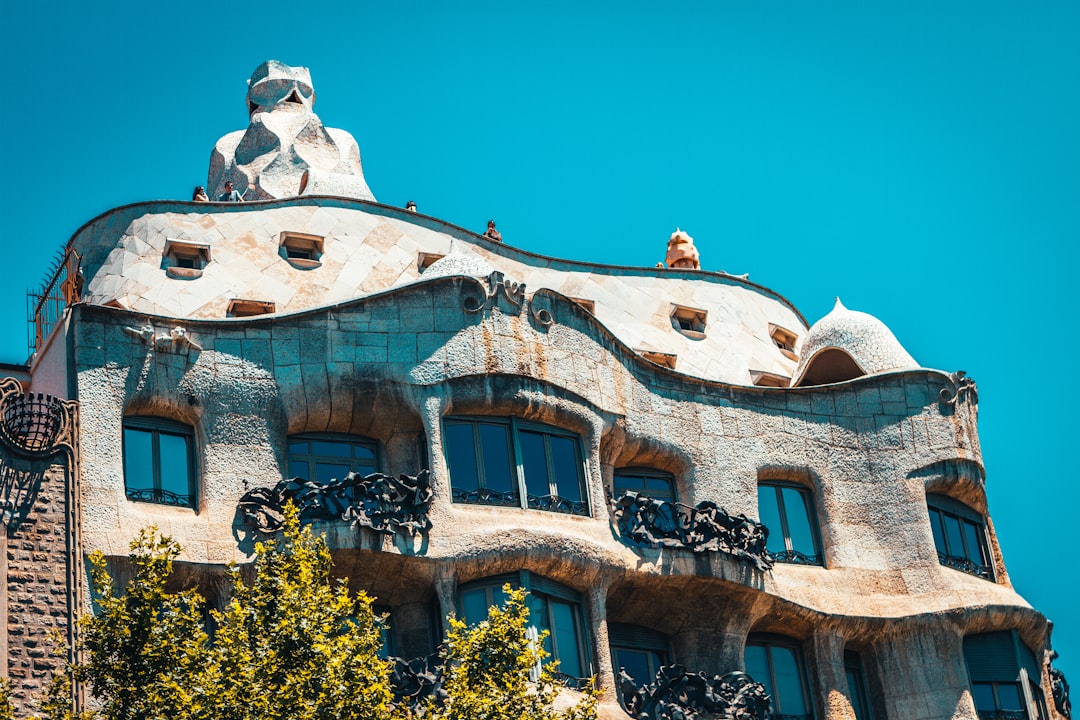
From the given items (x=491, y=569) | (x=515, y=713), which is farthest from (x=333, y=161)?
(x=515, y=713)

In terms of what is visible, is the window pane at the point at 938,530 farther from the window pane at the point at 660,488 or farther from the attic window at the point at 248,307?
the attic window at the point at 248,307

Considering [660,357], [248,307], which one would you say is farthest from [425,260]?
[660,357]

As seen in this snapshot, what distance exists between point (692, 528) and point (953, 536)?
5771mm

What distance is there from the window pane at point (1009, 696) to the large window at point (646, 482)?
631cm

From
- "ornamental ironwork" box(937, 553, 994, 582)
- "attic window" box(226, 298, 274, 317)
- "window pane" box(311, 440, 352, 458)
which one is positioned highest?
"attic window" box(226, 298, 274, 317)

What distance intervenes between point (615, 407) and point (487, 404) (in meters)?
2.45

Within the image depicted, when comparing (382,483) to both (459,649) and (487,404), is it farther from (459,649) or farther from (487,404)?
(459,649)

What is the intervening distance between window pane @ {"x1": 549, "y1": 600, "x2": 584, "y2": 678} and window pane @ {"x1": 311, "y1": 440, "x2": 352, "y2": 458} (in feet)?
13.3

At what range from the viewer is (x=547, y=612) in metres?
33.0

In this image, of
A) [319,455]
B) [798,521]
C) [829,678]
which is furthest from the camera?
[798,521]

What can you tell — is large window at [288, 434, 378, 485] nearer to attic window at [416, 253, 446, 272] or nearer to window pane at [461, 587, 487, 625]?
window pane at [461, 587, 487, 625]

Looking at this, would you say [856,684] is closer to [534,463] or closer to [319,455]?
[534,463]

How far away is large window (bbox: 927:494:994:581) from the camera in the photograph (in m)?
37.9

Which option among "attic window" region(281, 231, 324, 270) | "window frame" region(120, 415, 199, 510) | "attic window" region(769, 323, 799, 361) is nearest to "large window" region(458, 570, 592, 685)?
"window frame" region(120, 415, 199, 510)
